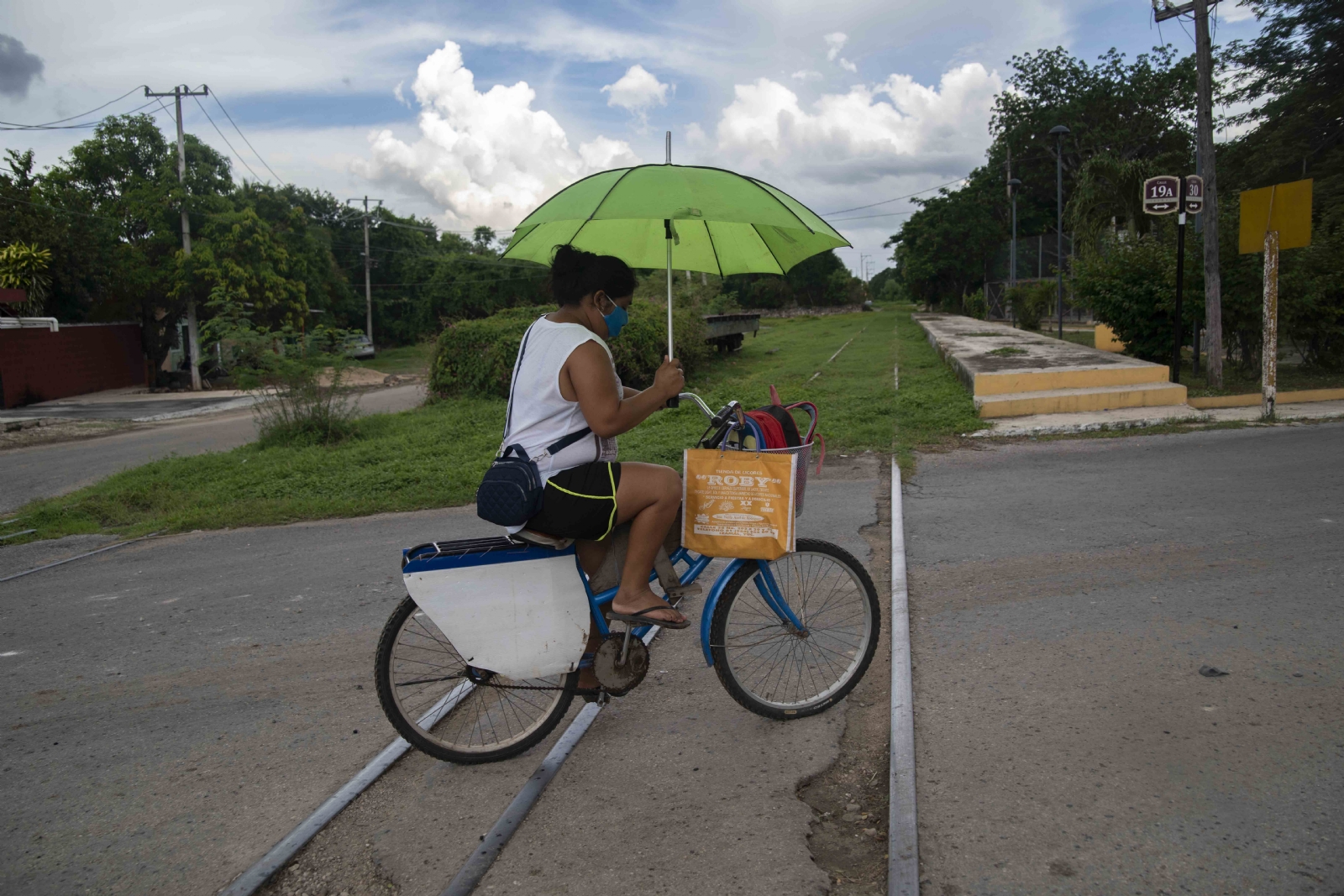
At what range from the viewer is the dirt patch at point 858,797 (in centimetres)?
266

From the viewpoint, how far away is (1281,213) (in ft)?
31.6

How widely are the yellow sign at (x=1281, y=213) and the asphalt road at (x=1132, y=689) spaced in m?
3.98

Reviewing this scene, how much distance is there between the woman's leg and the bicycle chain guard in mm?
177

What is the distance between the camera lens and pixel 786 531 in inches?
127

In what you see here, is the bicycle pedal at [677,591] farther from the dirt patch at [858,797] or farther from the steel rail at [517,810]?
the dirt patch at [858,797]

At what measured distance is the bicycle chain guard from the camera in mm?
3408

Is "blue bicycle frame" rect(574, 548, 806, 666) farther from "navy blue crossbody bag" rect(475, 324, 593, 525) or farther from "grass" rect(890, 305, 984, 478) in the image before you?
"grass" rect(890, 305, 984, 478)

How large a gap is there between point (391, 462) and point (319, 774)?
7.33m

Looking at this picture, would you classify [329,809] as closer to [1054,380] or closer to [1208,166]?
[1054,380]

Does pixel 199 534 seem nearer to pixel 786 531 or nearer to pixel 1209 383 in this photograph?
pixel 786 531

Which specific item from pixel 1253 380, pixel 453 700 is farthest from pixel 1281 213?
pixel 453 700

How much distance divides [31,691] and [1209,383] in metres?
12.9

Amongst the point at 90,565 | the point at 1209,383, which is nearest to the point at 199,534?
Result: the point at 90,565

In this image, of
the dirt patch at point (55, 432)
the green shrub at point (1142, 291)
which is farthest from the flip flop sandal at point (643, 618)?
the dirt patch at point (55, 432)
